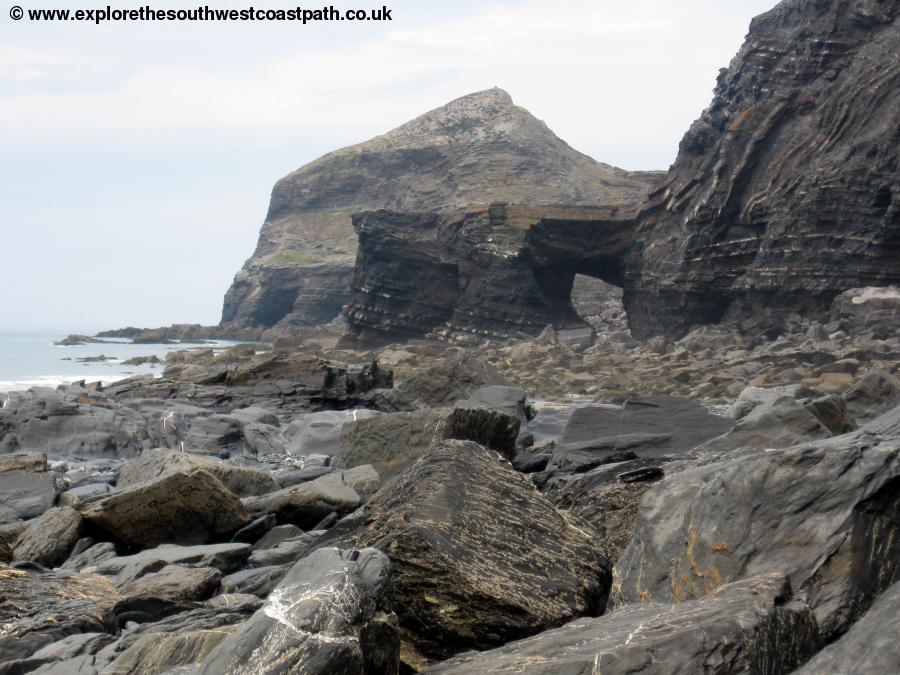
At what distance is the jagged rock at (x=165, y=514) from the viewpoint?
25.5 ft

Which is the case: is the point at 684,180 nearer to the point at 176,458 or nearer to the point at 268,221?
the point at 176,458

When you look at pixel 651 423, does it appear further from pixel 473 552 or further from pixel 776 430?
pixel 473 552

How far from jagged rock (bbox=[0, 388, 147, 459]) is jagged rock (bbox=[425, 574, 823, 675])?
1386 cm

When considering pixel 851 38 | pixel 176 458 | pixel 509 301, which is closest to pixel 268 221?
pixel 509 301

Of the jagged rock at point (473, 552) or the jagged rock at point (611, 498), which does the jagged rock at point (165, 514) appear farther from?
the jagged rock at point (611, 498)

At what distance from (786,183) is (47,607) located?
40224 millimetres

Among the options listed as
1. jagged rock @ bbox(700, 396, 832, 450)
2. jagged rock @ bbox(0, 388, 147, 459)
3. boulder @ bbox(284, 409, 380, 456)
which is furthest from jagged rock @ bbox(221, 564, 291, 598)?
jagged rock @ bbox(0, 388, 147, 459)

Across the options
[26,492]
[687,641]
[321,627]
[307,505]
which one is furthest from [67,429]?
[687,641]

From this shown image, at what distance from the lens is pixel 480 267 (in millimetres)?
56125

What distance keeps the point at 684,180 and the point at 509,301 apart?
1178cm

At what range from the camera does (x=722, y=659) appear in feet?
9.87

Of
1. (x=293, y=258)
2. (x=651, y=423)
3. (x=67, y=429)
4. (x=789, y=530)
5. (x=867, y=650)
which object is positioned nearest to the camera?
(x=867, y=650)

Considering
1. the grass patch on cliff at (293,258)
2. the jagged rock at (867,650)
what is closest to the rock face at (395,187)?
the grass patch on cliff at (293,258)

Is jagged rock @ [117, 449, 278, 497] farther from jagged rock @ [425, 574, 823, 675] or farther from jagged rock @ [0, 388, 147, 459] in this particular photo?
jagged rock @ [425, 574, 823, 675]
